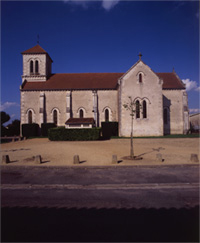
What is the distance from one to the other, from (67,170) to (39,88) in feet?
75.6

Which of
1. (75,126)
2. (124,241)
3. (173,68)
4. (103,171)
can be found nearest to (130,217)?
(124,241)

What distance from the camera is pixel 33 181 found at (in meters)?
7.29

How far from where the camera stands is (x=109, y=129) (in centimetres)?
2456

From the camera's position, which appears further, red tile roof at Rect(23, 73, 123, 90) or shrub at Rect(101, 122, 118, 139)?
red tile roof at Rect(23, 73, 123, 90)

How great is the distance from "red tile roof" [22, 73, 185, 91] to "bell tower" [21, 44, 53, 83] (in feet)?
3.75

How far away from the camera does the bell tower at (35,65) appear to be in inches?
1211

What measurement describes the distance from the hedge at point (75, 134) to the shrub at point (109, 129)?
390cm

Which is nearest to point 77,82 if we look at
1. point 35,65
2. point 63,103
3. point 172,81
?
point 63,103

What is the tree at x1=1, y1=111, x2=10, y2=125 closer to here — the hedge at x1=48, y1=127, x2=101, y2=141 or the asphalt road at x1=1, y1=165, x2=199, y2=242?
the hedge at x1=48, y1=127, x2=101, y2=141

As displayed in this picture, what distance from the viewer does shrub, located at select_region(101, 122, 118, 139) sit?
24.5 metres

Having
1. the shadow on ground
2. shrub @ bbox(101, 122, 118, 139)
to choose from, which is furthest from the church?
the shadow on ground

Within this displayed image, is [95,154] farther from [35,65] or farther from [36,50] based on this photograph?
[36,50]

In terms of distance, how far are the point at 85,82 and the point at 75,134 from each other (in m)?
12.8

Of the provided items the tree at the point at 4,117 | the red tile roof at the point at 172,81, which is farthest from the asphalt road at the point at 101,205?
the tree at the point at 4,117
